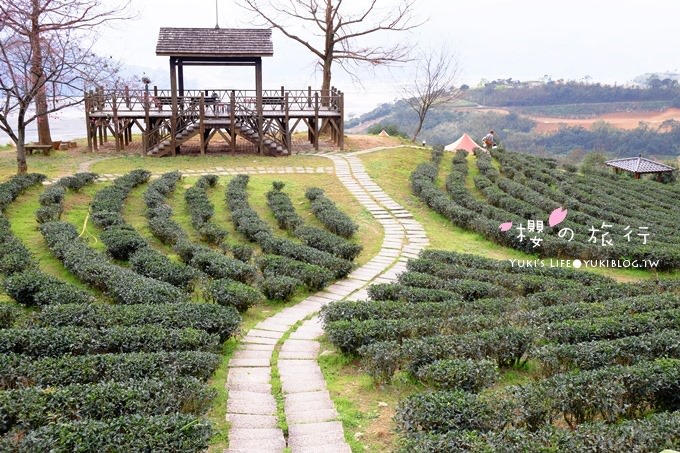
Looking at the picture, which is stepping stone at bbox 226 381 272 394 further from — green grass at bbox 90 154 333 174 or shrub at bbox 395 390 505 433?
green grass at bbox 90 154 333 174

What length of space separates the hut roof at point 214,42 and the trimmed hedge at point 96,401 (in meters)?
18.6

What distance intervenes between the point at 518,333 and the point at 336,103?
18.6 m

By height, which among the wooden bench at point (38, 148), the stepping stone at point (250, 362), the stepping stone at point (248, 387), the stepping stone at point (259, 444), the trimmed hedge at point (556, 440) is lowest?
the stepping stone at point (250, 362)

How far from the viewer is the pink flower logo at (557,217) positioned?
13.9m

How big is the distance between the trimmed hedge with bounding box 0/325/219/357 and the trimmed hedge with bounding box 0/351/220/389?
1.02 feet

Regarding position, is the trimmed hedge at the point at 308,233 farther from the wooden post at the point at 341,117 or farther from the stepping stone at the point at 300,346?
the wooden post at the point at 341,117

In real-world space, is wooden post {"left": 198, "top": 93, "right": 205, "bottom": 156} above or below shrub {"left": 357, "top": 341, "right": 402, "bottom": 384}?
above

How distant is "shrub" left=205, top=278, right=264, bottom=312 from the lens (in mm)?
8516

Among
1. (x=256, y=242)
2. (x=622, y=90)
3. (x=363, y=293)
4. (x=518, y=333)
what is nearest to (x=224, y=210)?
(x=256, y=242)

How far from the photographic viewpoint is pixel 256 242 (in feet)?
41.1

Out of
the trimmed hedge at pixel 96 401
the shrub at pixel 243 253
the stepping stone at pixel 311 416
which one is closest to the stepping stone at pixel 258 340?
the stepping stone at pixel 311 416

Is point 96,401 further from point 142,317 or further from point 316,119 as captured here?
point 316,119

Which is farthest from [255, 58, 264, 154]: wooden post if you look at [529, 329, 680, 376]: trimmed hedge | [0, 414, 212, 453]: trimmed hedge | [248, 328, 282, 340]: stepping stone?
[0, 414, 212, 453]: trimmed hedge

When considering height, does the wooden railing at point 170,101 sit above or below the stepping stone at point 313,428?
above
